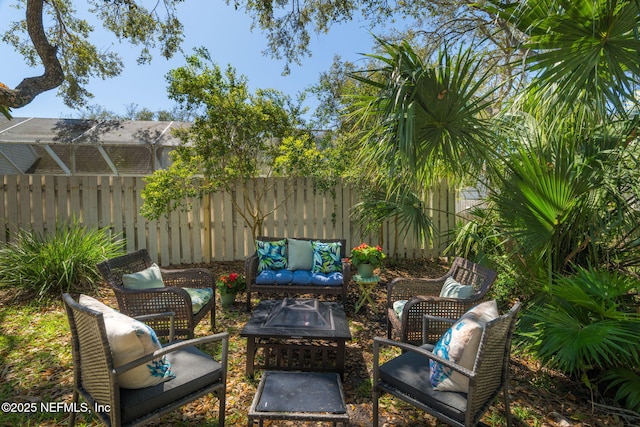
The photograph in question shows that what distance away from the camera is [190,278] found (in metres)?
3.51

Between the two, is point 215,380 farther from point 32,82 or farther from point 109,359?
point 32,82

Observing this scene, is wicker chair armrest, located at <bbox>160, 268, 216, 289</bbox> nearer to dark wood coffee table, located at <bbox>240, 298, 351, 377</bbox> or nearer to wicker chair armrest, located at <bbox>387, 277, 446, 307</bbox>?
dark wood coffee table, located at <bbox>240, 298, 351, 377</bbox>

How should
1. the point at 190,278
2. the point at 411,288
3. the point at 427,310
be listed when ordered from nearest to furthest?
the point at 427,310 → the point at 411,288 → the point at 190,278

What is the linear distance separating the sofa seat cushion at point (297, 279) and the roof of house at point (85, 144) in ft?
14.8

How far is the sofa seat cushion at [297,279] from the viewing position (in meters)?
3.90

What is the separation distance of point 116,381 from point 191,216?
4562 millimetres

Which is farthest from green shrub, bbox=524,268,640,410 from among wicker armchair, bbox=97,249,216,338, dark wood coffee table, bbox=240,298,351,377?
wicker armchair, bbox=97,249,216,338

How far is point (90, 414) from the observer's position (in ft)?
6.79

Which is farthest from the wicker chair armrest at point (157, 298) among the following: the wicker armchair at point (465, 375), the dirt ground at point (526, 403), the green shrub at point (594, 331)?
the green shrub at point (594, 331)

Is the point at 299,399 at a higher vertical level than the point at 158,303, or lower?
lower

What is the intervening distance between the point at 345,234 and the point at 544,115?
409 cm

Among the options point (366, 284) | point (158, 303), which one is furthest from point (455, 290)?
point (158, 303)

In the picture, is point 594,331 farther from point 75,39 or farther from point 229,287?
point 75,39

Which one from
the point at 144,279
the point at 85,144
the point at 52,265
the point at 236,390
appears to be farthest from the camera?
the point at 85,144
